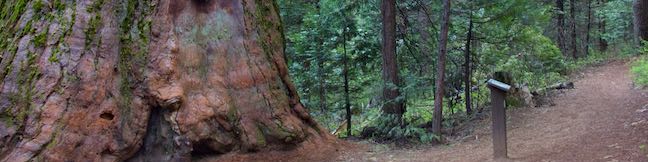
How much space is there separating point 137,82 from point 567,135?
6653mm

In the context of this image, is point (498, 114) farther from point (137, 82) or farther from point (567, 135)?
point (137, 82)

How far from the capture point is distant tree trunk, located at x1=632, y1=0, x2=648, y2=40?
18.1 m

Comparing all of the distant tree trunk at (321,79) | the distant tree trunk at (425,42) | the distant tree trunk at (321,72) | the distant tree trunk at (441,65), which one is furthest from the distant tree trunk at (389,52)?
the distant tree trunk at (321,79)

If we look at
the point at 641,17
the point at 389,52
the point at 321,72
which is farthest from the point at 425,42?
the point at 641,17

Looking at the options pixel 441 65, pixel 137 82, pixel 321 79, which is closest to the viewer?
pixel 137 82

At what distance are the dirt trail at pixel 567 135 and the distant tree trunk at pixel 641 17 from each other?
6609 millimetres

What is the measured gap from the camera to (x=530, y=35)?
12.6 meters

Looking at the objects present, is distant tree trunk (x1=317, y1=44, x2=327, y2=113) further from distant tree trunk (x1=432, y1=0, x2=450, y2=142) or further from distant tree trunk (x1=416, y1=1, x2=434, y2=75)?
distant tree trunk (x1=432, y1=0, x2=450, y2=142)

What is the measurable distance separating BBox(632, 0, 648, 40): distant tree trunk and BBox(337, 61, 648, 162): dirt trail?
661 cm

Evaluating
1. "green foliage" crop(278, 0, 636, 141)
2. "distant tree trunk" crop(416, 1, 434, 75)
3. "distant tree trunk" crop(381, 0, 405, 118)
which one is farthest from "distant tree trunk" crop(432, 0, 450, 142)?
"distant tree trunk" crop(416, 1, 434, 75)

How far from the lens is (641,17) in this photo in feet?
59.6

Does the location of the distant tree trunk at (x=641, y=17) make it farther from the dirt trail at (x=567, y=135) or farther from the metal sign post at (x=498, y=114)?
the metal sign post at (x=498, y=114)

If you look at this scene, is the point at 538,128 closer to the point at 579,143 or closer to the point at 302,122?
the point at 579,143

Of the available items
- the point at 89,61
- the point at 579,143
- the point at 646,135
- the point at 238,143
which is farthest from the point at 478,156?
the point at 89,61
